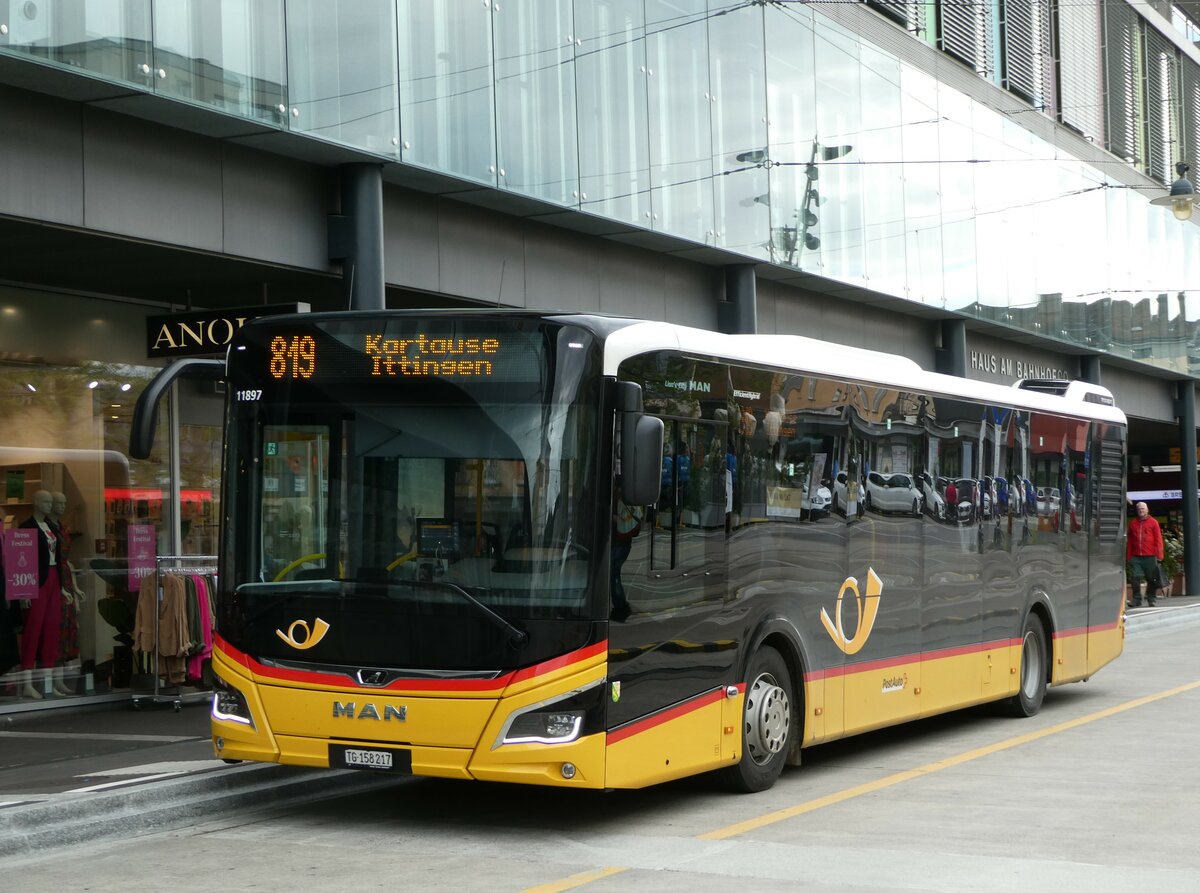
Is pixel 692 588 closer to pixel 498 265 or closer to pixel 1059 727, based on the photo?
pixel 1059 727

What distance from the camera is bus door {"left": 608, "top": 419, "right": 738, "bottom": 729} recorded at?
8.54 metres

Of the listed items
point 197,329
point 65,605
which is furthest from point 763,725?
point 65,605

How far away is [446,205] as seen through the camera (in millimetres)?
15312

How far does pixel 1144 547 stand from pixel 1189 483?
791cm

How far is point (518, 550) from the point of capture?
27.4 ft

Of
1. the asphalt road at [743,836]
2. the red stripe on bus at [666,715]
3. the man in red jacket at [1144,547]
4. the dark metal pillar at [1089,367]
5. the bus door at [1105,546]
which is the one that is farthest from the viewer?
the dark metal pillar at [1089,367]

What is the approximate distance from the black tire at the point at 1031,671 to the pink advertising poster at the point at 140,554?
8.16m

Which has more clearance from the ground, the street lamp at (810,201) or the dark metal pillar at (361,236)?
the street lamp at (810,201)

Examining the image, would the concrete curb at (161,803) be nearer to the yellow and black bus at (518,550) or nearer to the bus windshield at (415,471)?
the yellow and black bus at (518,550)

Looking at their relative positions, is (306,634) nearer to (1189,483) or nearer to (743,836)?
(743,836)

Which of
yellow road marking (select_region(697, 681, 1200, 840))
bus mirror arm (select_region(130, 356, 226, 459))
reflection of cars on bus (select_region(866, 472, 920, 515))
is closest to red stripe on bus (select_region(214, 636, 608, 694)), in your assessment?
yellow road marking (select_region(697, 681, 1200, 840))

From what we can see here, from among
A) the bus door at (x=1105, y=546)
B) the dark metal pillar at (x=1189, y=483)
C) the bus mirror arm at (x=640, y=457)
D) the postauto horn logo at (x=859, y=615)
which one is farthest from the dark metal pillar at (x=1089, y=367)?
the bus mirror arm at (x=640, y=457)

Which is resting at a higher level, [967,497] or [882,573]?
[967,497]

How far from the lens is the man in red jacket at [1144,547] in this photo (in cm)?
2984
